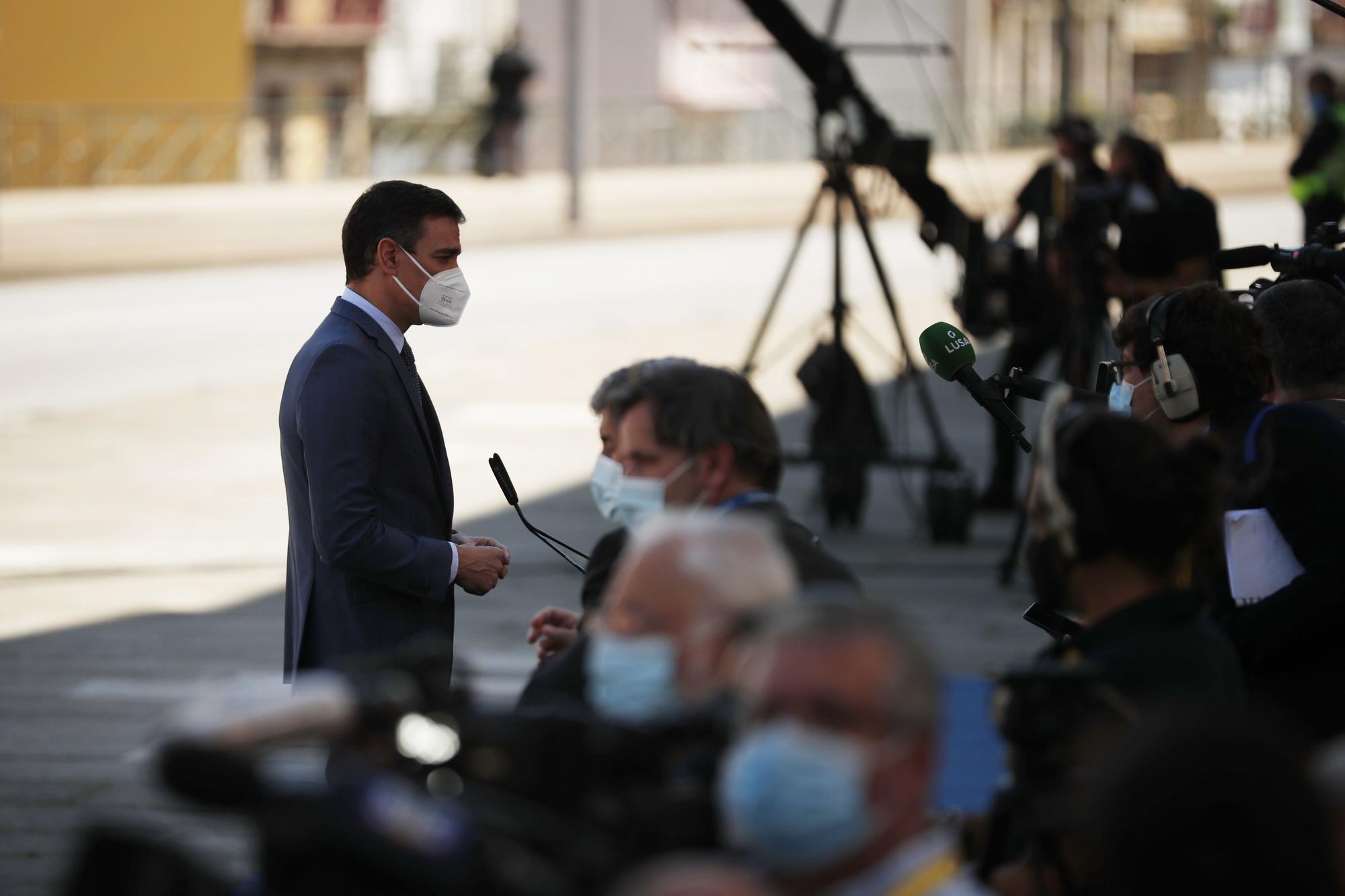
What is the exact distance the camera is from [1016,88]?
4341 centimetres

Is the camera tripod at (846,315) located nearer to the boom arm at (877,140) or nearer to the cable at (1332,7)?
the boom arm at (877,140)

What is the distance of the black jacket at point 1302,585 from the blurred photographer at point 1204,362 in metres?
0.09

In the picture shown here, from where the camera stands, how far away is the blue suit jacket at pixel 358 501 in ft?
14.0

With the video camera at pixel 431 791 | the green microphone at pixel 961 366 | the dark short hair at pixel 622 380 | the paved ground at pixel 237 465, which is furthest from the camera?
the paved ground at pixel 237 465

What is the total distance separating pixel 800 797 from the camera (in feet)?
7.10

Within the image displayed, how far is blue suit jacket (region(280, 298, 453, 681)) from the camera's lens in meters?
4.27

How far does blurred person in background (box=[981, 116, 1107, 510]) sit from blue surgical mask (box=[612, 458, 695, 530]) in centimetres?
465

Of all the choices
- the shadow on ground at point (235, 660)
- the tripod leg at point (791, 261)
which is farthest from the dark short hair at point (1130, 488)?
the tripod leg at point (791, 261)

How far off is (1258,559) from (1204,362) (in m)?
0.37

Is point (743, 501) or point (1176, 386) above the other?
point (1176, 386)

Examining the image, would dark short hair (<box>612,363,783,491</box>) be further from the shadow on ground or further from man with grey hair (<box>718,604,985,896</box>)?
the shadow on ground

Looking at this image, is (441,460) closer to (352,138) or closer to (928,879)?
(928,879)

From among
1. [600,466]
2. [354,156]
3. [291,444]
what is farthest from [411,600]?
[354,156]

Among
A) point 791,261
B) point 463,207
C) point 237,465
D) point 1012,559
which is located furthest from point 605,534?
point 463,207
